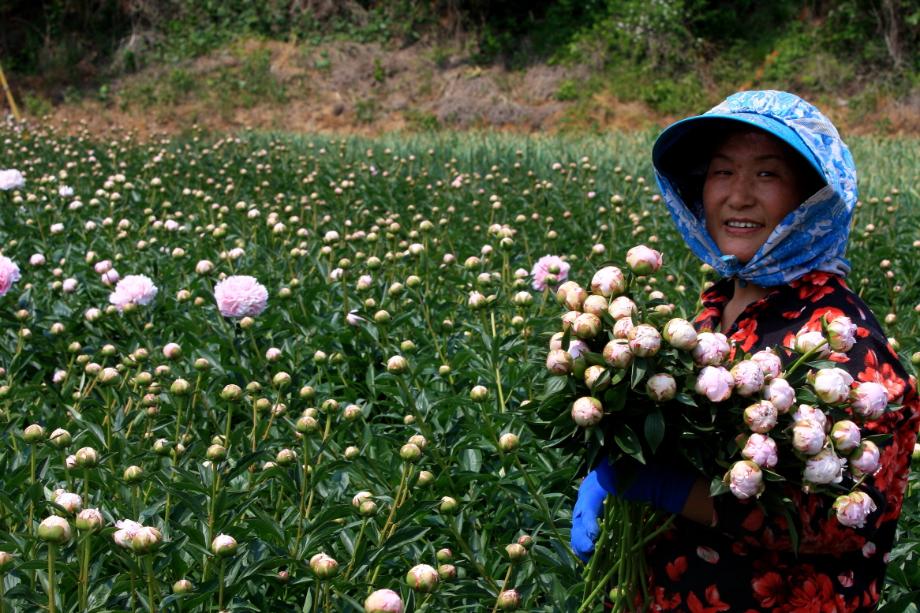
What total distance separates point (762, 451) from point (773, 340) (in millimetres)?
539

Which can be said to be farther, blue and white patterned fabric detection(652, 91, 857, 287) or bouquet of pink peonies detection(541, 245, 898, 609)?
blue and white patterned fabric detection(652, 91, 857, 287)

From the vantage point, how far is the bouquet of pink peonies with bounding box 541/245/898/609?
1.26 metres

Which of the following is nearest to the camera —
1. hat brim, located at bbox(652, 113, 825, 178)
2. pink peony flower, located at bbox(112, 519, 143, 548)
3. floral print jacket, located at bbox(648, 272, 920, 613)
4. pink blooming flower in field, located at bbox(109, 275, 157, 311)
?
floral print jacket, located at bbox(648, 272, 920, 613)

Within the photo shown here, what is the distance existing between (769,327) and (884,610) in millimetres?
636

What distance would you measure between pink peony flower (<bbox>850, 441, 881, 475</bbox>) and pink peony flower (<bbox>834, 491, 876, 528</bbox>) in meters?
0.04

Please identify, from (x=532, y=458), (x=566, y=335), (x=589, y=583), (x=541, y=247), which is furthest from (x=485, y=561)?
(x=541, y=247)

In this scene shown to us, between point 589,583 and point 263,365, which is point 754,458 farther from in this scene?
point 263,365

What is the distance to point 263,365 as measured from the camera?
10.2ft

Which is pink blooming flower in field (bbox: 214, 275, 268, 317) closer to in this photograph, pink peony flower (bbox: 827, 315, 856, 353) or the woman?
the woman

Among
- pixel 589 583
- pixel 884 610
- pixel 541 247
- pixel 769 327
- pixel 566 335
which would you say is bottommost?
pixel 541 247

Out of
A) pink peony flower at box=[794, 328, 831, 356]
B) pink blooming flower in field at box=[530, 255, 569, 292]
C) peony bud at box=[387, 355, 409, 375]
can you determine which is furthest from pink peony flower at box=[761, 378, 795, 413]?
pink blooming flower in field at box=[530, 255, 569, 292]

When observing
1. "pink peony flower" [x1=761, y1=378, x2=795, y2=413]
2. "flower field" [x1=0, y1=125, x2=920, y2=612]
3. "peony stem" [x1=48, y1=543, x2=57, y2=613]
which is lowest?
"flower field" [x1=0, y1=125, x2=920, y2=612]

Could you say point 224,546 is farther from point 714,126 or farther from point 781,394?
point 714,126

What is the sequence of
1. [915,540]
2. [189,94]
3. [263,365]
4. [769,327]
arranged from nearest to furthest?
[769,327] → [915,540] → [263,365] → [189,94]
